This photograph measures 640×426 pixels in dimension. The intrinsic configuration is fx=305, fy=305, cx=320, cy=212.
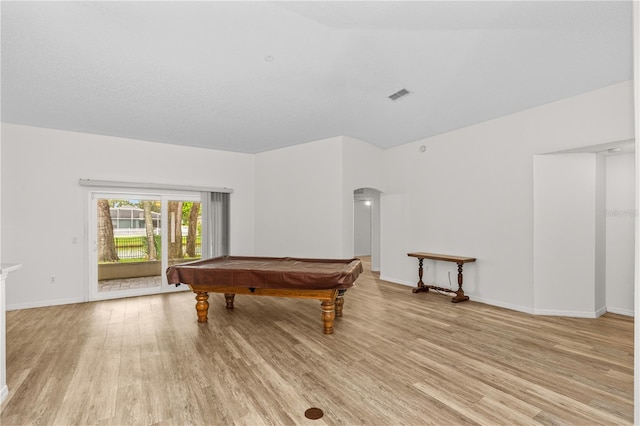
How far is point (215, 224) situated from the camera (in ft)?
20.0

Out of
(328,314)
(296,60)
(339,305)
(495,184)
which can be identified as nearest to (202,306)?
(328,314)

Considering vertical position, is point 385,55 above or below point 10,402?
above

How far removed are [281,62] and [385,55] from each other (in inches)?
42.6

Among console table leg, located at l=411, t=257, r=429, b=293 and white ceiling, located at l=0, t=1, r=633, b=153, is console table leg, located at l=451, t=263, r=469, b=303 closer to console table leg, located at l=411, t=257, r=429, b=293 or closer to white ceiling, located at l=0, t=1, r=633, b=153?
console table leg, located at l=411, t=257, r=429, b=293

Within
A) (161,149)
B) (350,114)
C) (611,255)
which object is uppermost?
(350,114)

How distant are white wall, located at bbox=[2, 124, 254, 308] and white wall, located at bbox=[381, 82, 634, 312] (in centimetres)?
484

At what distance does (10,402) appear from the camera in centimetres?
212

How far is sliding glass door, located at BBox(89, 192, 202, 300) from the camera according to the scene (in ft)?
16.8

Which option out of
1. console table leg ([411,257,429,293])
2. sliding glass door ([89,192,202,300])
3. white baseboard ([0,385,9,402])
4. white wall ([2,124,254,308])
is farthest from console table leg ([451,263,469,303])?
white wall ([2,124,254,308])

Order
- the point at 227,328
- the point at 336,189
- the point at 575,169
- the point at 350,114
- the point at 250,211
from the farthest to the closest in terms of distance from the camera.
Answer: the point at 250,211, the point at 336,189, the point at 350,114, the point at 575,169, the point at 227,328

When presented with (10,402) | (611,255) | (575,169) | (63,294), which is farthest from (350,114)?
(63,294)

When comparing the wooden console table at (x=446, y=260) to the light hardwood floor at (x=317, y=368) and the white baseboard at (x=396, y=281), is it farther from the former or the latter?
the light hardwood floor at (x=317, y=368)

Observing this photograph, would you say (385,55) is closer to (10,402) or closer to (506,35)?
(506,35)

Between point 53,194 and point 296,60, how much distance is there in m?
4.36
